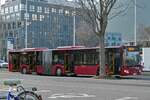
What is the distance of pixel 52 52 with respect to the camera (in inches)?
1750

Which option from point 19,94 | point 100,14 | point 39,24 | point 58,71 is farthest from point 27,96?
point 39,24

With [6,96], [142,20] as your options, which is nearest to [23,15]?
[142,20]

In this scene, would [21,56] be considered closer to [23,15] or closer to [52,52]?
[52,52]

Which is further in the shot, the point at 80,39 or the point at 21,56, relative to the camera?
the point at 80,39

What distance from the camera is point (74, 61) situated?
138 ft

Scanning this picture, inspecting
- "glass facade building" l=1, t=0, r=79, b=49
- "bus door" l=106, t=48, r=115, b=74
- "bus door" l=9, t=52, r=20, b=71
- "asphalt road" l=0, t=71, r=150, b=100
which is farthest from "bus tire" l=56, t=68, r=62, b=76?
"glass facade building" l=1, t=0, r=79, b=49

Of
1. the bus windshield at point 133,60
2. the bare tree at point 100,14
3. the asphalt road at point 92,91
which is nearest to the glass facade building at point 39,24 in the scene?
the bare tree at point 100,14

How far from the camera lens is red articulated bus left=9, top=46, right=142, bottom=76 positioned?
38219 mm

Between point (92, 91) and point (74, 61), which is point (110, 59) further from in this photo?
point (92, 91)

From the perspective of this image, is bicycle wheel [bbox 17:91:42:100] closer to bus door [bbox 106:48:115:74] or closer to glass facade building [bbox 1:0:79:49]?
bus door [bbox 106:48:115:74]

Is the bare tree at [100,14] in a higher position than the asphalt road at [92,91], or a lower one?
higher

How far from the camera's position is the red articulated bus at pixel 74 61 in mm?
38219

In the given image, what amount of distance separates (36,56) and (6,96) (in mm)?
35564

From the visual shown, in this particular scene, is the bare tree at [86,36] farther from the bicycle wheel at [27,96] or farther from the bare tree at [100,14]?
the bicycle wheel at [27,96]
